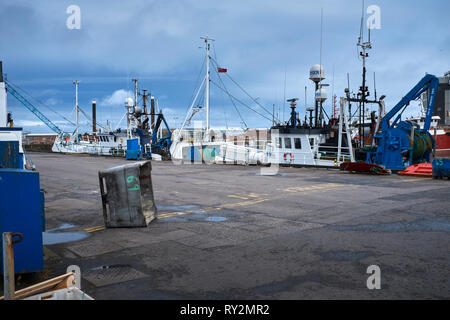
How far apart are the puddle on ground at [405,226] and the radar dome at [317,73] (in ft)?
66.3

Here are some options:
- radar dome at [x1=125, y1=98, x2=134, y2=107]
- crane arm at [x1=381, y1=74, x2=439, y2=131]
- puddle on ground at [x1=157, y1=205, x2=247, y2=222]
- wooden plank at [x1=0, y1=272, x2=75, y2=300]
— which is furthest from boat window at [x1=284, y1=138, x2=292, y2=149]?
radar dome at [x1=125, y1=98, x2=134, y2=107]

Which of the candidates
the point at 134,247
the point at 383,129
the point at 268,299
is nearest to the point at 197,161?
the point at 383,129

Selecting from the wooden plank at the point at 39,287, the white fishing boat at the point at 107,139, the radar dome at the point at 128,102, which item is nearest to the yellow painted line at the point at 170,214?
the wooden plank at the point at 39,287

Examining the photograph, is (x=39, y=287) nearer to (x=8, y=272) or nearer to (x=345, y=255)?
(x=8, y=272)

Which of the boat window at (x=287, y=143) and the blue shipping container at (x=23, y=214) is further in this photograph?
the boat window at (x=287, y=143)

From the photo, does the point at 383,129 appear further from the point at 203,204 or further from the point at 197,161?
the point at 197,161

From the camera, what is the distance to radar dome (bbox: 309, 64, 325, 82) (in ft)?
86.5

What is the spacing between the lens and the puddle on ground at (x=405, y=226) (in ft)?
23.0

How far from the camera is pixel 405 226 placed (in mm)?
7246

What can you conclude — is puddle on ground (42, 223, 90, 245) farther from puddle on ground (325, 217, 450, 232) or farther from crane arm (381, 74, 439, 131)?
crane arm (381, 74, 439, 131)

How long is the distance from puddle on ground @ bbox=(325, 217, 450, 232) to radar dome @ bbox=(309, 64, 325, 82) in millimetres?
20217

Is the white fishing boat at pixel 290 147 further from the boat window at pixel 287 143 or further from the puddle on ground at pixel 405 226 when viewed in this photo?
the puddle on ground at pixel 405 226

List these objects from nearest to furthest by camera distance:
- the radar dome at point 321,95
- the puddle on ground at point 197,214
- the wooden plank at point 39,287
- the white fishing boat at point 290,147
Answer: the wooden plank at point 39,287 < the puddle on ground at point 197,214 < the white fishing boat at point 290,147 < the radar dome at point 321,95
